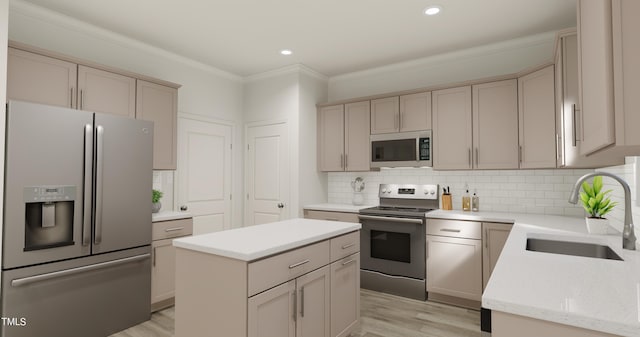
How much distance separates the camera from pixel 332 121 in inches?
177

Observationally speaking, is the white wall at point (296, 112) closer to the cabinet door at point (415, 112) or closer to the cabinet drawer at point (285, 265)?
the cabinet door at point (415, 112)

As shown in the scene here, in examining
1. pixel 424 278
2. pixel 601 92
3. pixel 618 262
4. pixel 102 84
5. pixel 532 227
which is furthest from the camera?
pixel 424 278

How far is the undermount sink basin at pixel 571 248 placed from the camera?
1.94 meters

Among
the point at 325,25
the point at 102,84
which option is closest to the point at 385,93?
the point at 325,25

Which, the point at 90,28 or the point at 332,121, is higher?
the point at 90,28

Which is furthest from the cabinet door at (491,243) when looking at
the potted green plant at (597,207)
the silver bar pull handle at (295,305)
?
the silver bar pull handle at (295,305)

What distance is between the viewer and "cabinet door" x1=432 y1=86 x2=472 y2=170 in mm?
3564

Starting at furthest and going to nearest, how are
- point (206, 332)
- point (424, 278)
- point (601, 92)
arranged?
point (424, 278) < point (206, 332) < point (601, 92)

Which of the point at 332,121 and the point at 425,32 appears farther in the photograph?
the point at 332,121

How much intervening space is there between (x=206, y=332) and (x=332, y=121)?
3178 mm

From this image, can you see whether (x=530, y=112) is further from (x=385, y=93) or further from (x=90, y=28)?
(x=90, y=28)

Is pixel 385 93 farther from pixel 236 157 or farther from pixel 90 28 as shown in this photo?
pixel 90 28

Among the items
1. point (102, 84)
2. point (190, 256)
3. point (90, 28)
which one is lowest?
point (190, 256)

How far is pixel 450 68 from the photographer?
3971 millimetres
